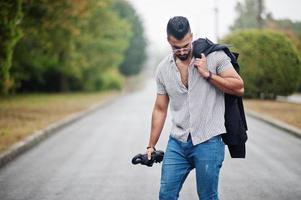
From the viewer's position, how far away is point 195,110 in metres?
4.27

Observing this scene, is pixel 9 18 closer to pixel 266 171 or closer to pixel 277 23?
pixel 266 171

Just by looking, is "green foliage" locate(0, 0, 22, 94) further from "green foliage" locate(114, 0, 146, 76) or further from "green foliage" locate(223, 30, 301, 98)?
"green foliage" locate(114, 0, 146, 76)

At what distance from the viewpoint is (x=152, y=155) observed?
4609mm

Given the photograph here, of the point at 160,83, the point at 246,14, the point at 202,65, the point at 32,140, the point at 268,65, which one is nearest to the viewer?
the point at 202,65

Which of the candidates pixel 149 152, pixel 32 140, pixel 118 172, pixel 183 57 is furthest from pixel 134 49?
pixel 183 57

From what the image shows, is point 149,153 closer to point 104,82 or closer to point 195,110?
point 195,110

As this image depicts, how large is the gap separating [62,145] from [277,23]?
42311mm

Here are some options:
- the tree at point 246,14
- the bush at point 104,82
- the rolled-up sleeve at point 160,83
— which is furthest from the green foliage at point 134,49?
the rolled-up sleeve at point 160,83

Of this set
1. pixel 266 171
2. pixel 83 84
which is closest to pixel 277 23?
pixel 83 84

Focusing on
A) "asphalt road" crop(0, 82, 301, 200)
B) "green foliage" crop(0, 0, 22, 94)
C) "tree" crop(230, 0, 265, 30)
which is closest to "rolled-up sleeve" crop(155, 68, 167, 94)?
"asphalt road" crop(0, 82, 301, 200)

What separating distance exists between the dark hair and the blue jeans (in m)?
0.80

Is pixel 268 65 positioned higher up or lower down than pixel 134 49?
higher up

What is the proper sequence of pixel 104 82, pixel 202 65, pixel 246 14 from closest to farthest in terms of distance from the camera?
pixel 202 65
pixel 104 82
pixel 246 14

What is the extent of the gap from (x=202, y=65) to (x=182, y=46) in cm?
22
